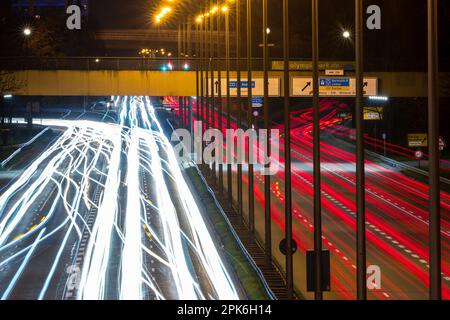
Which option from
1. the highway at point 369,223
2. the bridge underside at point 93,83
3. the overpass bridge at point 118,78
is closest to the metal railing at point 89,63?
the overpass bridge at point 118,78

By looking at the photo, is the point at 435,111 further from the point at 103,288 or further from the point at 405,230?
the point at 405,230

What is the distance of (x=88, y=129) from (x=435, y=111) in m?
71.6

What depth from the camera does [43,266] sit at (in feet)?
95.8

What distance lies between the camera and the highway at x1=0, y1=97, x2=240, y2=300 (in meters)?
25.6

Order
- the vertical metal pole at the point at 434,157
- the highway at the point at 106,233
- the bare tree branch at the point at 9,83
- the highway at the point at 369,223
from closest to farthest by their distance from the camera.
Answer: the vertical metal pole at the point at 434,157
the highway at the point at 106,233
the highway at the point at 369,223
the bare tree branch at the point at 9,83

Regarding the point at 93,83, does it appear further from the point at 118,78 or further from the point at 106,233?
the point at 106,233

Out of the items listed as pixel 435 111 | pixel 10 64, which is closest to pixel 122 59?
pixel 10 64

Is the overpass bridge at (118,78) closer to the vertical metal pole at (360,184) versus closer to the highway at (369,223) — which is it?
the highway at (369,223)

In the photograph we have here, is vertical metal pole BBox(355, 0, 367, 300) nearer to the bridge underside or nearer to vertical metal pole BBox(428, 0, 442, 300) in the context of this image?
vertical metal pole BBox(428, 0, 442, 300)

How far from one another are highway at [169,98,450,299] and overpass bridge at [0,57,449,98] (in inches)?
199

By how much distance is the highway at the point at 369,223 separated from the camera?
26.4 metres

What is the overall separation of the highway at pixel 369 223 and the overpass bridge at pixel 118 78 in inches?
199

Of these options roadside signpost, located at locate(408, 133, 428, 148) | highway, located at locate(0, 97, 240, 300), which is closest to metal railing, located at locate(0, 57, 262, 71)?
highway, located at locate(0, 97, 240, 300)

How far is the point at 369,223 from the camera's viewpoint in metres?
36.7
